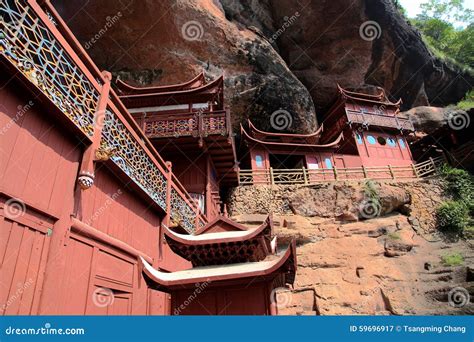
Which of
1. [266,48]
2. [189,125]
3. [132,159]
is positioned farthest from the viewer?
[266,48]

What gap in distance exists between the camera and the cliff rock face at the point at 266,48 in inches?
769

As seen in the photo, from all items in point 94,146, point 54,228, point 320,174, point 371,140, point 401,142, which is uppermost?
point 401,142

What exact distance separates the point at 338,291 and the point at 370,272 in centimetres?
162

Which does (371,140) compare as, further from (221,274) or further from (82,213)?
(82,213)

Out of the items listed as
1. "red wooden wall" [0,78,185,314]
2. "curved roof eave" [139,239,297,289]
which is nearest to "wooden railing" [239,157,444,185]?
"red wooden wall" [0,78,185,314]

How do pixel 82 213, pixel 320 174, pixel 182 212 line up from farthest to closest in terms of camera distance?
pixel 320 174 < pixel 182 212 < pixel 82 213

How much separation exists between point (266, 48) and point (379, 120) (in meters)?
10.9

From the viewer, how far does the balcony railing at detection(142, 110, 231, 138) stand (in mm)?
13180

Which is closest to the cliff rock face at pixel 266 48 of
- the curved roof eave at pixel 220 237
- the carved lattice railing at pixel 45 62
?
the carved lattice railing at pixel 45 62

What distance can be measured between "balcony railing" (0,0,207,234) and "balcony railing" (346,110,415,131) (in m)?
21.1

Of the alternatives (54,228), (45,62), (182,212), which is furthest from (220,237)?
(182,212)

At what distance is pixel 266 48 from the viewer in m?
22.0

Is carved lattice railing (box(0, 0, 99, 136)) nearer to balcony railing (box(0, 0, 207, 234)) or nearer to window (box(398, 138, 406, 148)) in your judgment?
balcony railing (box(0, 0, 207, 234))

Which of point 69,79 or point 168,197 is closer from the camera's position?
point 69,79
